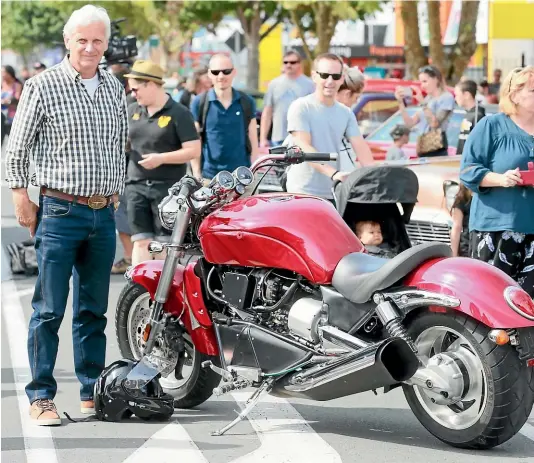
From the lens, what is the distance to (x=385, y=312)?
5879mm

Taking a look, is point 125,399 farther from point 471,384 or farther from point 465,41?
point 465,41

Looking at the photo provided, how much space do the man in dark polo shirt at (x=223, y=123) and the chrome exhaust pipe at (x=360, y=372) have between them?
5.30 m

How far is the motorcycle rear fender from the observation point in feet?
21.7

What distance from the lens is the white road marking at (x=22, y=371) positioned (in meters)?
6.09

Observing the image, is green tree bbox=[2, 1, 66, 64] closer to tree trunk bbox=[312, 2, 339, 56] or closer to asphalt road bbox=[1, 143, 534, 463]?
tree trunk bbox=[312, 2, 339, 56]

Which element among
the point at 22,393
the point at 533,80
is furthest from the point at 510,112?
the point at 22,393

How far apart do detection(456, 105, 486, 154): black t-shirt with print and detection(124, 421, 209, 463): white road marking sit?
6362 millimetres

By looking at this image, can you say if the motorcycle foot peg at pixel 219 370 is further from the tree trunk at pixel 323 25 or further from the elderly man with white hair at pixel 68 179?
the tree trunk at pixel 323 25

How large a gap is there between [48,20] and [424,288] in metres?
87.9

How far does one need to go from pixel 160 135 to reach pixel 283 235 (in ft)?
12.9

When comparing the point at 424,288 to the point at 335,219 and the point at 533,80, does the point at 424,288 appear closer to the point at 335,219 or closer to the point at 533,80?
the point at 335,219

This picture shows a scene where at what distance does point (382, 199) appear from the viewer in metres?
8.02

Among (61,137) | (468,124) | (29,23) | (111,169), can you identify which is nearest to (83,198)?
(111,169)

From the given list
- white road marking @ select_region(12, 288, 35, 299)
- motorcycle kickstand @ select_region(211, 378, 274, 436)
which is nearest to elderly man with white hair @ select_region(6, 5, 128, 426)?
motorcycle kickstand @ select_region(211, 378, 274, 436)
